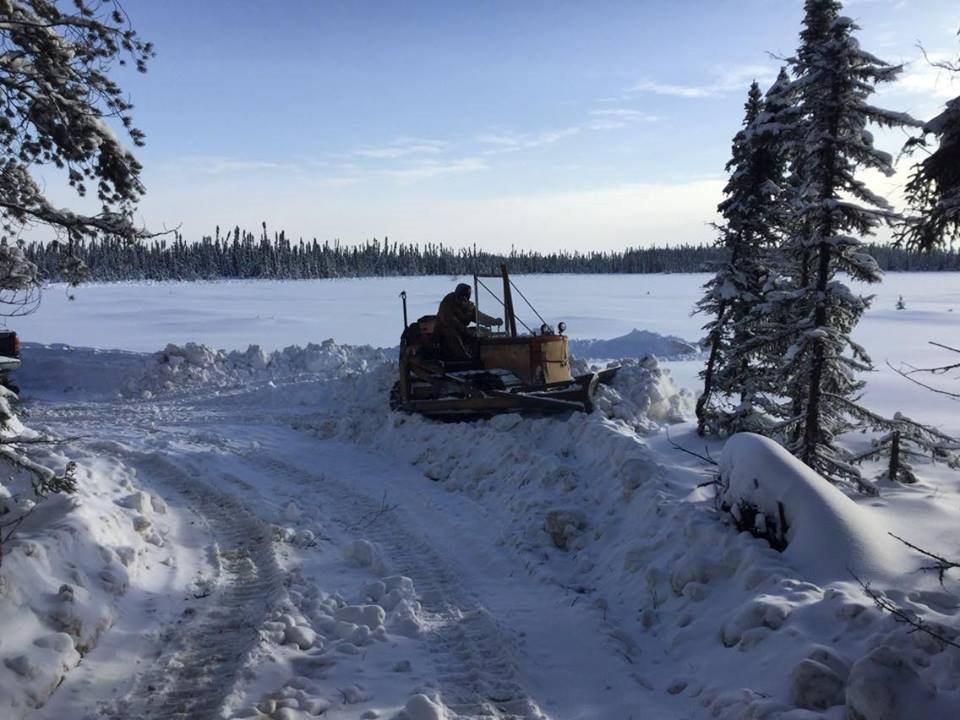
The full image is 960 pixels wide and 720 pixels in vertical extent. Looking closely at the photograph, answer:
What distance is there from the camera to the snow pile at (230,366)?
1998 cm

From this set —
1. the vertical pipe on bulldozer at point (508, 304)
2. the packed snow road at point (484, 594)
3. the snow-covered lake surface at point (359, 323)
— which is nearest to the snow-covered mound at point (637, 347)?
the snow-covered lake surface at point (359, 323)

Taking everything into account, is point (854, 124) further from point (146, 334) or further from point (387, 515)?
point (146, 334)

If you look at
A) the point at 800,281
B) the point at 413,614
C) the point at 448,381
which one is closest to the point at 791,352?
the point at 800,281

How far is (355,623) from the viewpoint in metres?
5.50

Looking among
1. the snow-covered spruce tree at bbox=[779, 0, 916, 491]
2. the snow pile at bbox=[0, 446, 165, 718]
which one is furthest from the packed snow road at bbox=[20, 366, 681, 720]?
the snow-covered spruce tree at bbox=[779, 0, 916, 491]

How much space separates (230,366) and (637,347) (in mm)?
17383

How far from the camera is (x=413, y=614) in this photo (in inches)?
221

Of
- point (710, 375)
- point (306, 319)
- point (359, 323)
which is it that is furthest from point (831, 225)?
point (306, 319)

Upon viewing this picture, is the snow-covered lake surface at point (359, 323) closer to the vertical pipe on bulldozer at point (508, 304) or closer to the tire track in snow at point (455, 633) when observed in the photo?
the vertical pipe on bulldozer at point (508, 304)

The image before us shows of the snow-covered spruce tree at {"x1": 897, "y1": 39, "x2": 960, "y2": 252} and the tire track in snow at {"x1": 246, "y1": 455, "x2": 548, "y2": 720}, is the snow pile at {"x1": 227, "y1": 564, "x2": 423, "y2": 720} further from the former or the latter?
the snow-covered spruce tree at {"x1": 897, "y1": 39, "x2": 960, "y2": 252}

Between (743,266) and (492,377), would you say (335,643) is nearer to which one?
(492,377)

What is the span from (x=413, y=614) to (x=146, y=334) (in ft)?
112

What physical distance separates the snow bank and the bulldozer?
481 cm

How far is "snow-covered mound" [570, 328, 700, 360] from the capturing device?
29.3 meters
